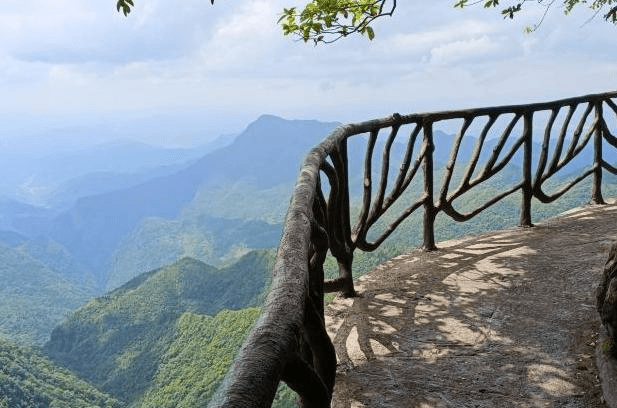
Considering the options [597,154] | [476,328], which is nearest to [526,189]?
[597,154]

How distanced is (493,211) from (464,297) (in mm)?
85060

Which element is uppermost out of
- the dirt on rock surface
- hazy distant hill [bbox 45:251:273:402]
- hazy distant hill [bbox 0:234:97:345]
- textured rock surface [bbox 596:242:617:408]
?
textured rock surface [bbox 596:242:617:408]

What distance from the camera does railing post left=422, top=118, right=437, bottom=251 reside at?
557 cm

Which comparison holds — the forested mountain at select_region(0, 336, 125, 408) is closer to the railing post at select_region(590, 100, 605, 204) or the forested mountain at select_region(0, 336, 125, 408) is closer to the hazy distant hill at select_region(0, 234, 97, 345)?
the railing post at select_region(590, 100, 605, 204)

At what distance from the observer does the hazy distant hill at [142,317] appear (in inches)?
2689

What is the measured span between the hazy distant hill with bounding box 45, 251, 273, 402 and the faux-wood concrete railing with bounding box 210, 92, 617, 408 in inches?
2414

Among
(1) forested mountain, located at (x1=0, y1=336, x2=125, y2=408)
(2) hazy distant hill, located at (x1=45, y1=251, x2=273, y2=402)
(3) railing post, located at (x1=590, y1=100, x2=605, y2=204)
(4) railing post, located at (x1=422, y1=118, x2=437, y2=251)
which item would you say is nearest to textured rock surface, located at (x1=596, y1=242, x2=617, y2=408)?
(4) railing post, located at (x1=422, y1=118, x2=437, y2=251)

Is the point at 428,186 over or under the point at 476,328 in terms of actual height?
over

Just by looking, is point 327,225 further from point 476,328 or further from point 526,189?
point 526,189

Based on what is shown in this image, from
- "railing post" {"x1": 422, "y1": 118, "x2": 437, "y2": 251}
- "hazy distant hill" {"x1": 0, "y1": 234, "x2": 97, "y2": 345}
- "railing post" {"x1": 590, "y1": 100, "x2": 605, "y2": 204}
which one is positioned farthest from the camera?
"hazy distant hill" {"x1": 0, "y1": 234, "x2": 97, "y2": 345}

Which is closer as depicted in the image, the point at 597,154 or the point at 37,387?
the point at 597,154

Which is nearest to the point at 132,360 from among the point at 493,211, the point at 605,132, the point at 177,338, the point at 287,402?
the point at 177,338

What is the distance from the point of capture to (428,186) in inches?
226

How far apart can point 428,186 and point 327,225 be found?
2218 mm
